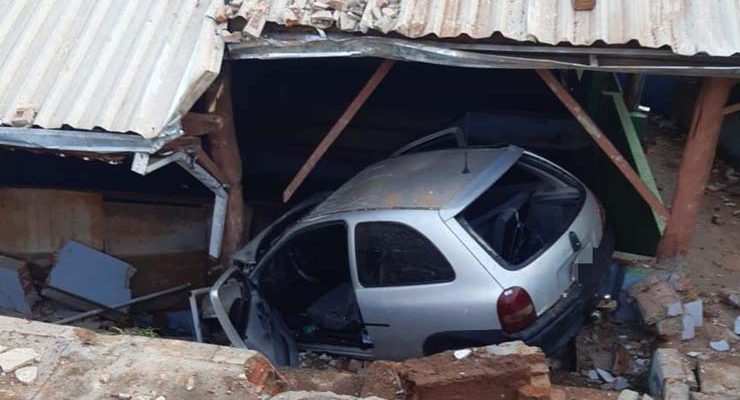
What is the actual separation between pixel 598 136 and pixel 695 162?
777 mm

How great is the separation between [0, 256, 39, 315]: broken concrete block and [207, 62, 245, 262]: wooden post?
2351 mm

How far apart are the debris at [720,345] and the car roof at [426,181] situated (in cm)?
186

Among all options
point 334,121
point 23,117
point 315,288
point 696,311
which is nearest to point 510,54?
point 696,311

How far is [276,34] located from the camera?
5.59m

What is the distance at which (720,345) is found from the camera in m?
5.35

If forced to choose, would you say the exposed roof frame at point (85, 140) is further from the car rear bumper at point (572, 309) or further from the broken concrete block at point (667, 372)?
the broken concrete block at point (667, 372)

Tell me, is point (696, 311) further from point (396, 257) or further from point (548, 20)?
point (548, 20)

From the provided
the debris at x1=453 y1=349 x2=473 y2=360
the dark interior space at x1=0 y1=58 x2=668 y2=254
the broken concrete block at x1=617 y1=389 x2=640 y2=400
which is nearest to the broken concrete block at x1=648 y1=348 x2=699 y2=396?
the broken concrete block at x1=617 y1=389 x2=640 y2=400

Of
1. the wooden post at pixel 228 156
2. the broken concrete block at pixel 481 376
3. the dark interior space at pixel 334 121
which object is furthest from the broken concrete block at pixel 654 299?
the wooden post at pixel 228 156

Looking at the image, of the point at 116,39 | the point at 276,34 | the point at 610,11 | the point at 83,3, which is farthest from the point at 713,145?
the point at 83,3

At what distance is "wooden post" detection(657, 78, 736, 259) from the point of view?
5.47 meters

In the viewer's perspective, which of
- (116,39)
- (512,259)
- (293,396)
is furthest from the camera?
(116,39)

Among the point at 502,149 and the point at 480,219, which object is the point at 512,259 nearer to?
the point at 480,219

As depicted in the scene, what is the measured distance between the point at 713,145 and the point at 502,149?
1512 mm
